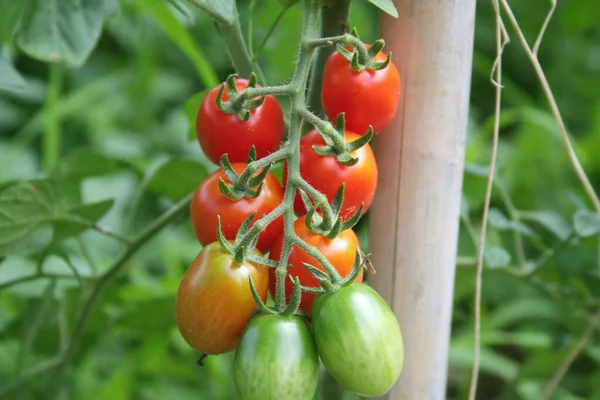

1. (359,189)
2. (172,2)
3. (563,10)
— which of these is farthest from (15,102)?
(359,189)

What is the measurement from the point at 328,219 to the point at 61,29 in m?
0.27

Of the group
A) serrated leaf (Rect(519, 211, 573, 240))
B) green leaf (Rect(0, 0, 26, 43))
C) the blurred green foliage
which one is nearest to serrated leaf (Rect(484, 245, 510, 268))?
the blurred green foliage

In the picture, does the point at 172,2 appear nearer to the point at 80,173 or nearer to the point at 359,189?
the point at 359,189

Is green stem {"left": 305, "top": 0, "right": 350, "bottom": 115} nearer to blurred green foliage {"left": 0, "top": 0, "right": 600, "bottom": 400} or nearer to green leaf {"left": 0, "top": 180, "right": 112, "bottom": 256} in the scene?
blurred green foliage {"left": 0, "top": 0, "right": 600, "bottom": 400}

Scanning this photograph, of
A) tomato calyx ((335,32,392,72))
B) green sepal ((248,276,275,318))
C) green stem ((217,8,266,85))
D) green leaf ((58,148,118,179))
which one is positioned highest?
tomato calyx ((335,32,392,72))

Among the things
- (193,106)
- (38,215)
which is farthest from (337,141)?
(38,215)

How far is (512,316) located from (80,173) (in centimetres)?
84

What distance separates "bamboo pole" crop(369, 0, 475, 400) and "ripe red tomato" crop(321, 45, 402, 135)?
0.14ft

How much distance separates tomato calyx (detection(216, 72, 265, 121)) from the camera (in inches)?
20.3

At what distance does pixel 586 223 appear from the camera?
2.50 feet

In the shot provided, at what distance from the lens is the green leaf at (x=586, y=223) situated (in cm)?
75

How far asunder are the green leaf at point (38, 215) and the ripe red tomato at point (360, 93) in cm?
31

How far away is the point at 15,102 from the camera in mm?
2090

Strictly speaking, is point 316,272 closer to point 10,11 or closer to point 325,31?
point 325,31
